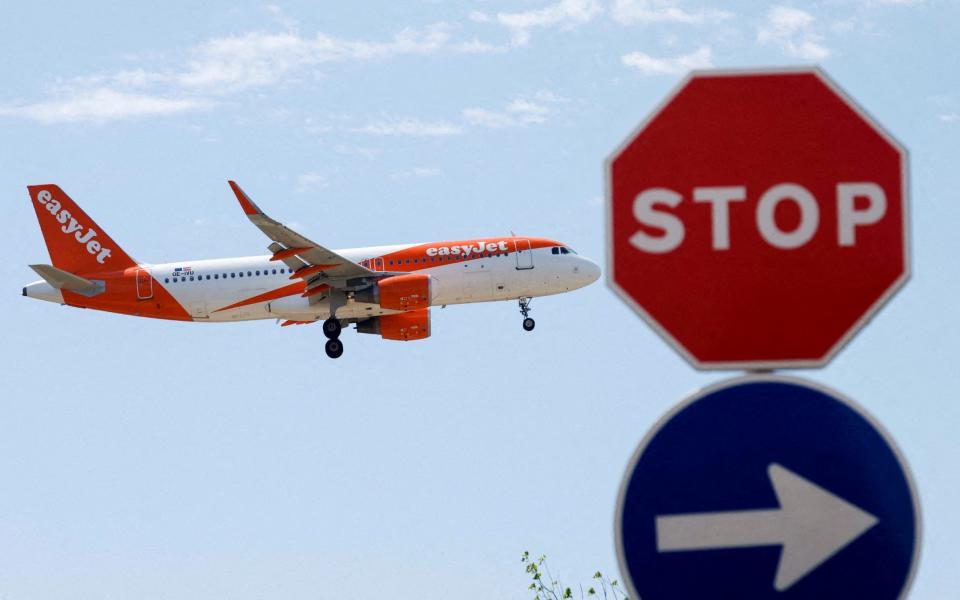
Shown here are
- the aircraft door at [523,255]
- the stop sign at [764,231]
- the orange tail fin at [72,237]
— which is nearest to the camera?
the stop sign at [764,231]

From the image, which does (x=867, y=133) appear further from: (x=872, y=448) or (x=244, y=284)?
(x=244, y=284)

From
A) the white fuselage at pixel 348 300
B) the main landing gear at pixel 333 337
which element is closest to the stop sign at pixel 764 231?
the white fuselage at pixel 348 300

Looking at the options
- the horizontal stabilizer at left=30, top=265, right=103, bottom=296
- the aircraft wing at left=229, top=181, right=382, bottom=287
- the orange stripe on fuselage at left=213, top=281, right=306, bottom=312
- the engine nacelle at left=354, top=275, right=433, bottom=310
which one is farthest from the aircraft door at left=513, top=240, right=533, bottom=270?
the horizontal stabilizer at left=30, top=265, right=103, bottom=296

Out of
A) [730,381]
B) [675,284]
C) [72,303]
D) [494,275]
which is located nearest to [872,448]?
[730,381]

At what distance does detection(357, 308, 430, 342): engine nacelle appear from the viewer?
50.2 m

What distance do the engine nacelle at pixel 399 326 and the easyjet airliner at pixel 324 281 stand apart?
0.11 feet

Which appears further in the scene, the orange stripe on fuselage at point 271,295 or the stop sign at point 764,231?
the orange stripe on fuselage at point 271,295

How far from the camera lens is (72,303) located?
5138cm

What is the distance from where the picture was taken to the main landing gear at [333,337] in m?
49.0

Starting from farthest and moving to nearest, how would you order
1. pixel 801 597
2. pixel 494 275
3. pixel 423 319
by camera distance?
pixel 423 319, pixel 494 275, pixel 801 597

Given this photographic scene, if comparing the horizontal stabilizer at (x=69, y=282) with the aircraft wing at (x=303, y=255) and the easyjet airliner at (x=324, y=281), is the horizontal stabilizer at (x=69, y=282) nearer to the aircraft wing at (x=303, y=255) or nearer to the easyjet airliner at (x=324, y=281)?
the easyjet airliner at (x=324, y=281)

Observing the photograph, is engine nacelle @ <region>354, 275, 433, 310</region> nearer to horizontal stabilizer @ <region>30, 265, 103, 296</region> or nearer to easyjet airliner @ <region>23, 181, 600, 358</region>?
easyjet airliner @ <region>23, 181, 600, 358</region>

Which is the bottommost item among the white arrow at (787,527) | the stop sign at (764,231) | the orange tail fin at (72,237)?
the white arrow at (787,527)

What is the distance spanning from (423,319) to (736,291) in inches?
1834
